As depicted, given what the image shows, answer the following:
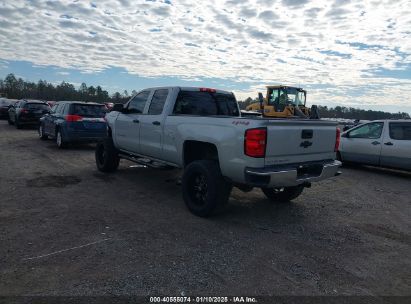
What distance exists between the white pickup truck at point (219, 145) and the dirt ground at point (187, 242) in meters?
0.60

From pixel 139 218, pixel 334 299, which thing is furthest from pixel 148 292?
pixel 139 218

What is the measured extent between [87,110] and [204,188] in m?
8.31

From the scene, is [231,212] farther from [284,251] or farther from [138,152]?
[138,152]

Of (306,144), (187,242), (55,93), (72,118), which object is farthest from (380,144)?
(55,93)

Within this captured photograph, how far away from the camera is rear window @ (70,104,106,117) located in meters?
12.5

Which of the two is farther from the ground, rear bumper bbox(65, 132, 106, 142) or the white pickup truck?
the white pickup truck

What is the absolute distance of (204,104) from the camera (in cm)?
707

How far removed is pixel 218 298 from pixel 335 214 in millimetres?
3609

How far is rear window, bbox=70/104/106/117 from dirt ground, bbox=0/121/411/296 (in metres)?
4.88

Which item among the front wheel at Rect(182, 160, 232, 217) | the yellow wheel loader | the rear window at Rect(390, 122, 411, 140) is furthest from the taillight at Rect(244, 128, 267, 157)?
the yellow wheel loader

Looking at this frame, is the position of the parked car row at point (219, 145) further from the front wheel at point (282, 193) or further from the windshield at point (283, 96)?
the windshield at point (283, 96)

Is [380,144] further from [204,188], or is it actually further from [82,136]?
[82,136]

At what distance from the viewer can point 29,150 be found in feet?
40.2

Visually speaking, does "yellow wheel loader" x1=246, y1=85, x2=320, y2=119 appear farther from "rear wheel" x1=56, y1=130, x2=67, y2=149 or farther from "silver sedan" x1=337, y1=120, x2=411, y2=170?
"rear wheel" x1=56, y1=130, x2=67, y2=149
